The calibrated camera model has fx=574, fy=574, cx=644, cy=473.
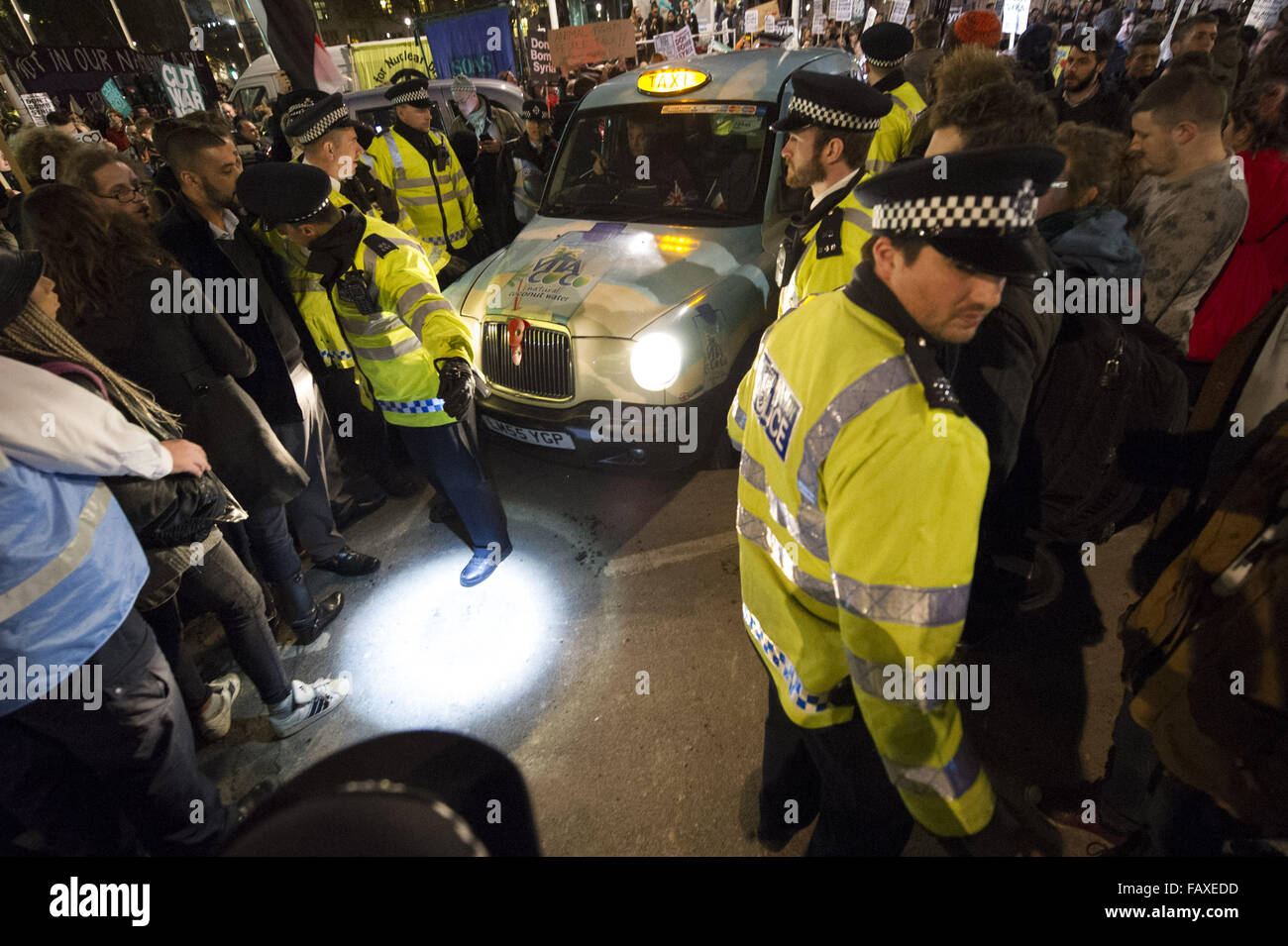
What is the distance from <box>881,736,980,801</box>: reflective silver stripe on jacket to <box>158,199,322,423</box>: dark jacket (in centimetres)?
317

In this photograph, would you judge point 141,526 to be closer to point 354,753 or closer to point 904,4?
point 354,753

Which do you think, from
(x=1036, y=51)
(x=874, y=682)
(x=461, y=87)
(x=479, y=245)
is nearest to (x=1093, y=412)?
(x=874, y=682)

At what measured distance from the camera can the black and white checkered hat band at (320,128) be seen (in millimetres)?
3600

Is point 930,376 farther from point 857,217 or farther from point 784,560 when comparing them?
point 857,217

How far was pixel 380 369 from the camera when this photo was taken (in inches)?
113

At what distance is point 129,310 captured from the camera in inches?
82.3

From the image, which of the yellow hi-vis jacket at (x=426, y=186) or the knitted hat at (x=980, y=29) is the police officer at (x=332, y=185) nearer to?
the yellow hi-vis jacket at (x=426, y=186)

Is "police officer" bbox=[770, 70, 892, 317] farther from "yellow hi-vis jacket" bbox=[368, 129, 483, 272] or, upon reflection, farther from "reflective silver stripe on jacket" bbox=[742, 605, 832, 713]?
"yellow hi-vis jacket" bbox=[368, 129, 483, 272]

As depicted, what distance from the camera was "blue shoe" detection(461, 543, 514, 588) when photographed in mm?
3467

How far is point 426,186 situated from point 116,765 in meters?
4.86

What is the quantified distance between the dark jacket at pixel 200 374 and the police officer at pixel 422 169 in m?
2.86

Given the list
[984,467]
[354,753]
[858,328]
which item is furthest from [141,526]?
[984,467]

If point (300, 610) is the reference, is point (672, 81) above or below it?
above

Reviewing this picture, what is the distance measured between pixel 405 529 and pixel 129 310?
2.16m
